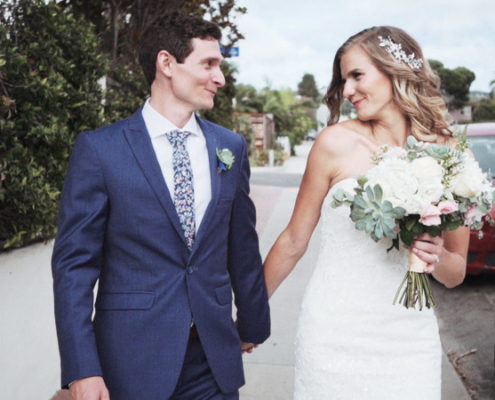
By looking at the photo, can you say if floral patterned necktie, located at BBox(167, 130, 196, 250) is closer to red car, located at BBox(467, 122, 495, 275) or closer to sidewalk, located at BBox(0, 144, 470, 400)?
sidewalk, located at BBox(0, 144, 470, 400)

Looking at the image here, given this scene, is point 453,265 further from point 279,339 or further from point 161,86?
point 279,339

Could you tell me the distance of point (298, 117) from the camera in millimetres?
46844

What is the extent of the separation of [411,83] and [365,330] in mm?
1063

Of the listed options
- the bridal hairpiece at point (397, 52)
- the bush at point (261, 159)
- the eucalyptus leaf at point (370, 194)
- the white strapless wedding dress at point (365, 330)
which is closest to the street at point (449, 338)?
the white strapless wedding dress at point (365, 330)

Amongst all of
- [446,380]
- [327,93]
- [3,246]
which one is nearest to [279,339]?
[446,380]

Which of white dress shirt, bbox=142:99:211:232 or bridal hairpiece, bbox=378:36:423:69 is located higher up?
bridal hairpiece, bbox=378:36:423:69

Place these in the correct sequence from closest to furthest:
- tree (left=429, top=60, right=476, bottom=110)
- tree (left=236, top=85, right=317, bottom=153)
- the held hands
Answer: the held hands → tree (left=236, top=85, right=317, bottom=153) → tree (left=429, top=60, right=476, bottom=110)

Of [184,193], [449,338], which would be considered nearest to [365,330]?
[184,193]

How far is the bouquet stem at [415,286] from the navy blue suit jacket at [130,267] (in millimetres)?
755

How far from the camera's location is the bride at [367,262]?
2.64 metres

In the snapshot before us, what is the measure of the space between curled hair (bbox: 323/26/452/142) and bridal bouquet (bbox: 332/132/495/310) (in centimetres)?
31

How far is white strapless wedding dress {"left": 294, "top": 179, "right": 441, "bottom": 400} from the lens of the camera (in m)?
2.63

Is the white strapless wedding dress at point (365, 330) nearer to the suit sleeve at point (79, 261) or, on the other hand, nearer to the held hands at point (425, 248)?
the held hands at point (425, 248)

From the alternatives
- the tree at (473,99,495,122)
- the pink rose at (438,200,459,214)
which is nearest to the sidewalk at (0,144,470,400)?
the pink rose at (438,200,459,214)
